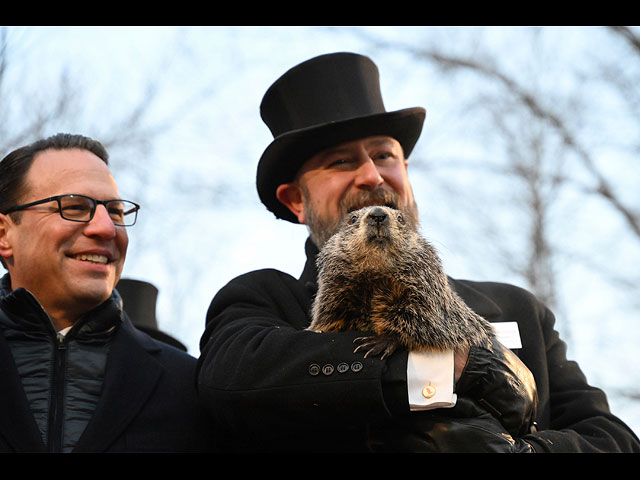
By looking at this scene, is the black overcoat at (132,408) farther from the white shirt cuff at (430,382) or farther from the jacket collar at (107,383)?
the white shirt cuff at (430,382)

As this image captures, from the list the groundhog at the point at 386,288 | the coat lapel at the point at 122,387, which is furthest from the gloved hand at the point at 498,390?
the coat lapel at the point at 122,387

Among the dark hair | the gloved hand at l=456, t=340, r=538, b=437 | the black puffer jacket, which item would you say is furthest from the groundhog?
the dark hair

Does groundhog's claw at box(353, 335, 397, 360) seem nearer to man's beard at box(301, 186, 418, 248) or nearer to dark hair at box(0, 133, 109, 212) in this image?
man's beard at box(301, 186, 418, 248)

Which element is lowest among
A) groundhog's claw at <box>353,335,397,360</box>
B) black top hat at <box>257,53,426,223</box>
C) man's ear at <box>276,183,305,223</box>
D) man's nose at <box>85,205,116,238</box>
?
groundhog's claw at <box>353,335,397,360</box>

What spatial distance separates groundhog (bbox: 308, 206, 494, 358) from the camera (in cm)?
279

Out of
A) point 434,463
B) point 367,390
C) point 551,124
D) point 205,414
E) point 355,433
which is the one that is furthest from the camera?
point 551,124

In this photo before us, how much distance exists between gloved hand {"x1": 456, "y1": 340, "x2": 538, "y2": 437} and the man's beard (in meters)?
0.91

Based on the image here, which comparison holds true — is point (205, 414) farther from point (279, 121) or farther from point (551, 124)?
point (551, 124)

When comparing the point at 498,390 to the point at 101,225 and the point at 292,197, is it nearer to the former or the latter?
the point at 292,197

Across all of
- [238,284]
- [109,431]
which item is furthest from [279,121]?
[109,431]

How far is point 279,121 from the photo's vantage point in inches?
151

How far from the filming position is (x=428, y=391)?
2.50 meters

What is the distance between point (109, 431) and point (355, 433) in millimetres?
1088

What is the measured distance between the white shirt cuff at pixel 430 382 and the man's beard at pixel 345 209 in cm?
93
